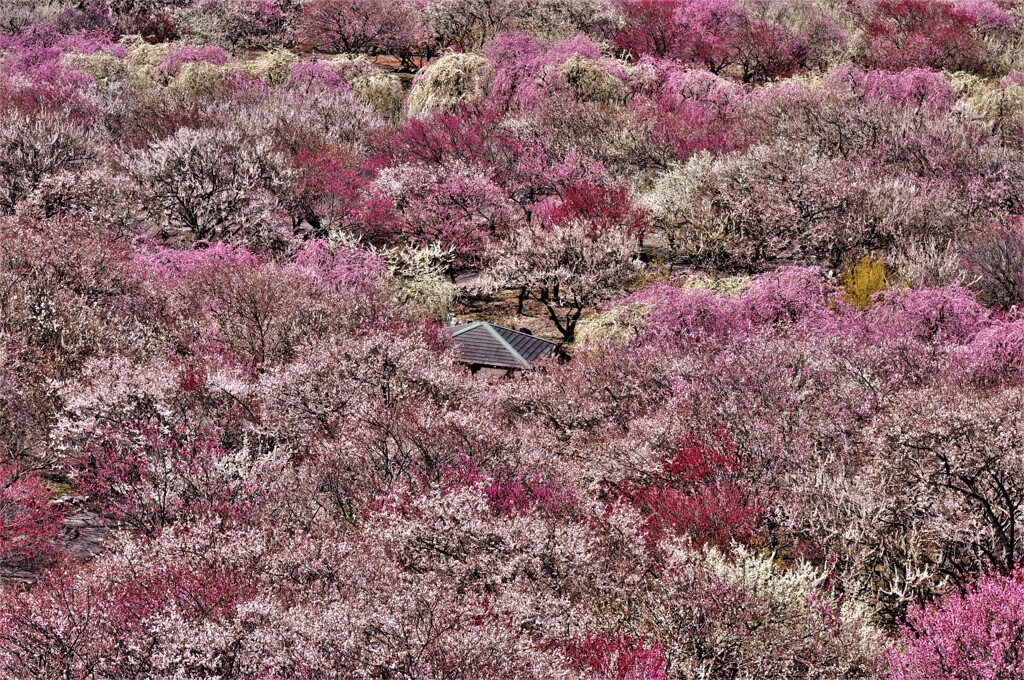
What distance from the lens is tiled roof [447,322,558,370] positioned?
32.4 meters

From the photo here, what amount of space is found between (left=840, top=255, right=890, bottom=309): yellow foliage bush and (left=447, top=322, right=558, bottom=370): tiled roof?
1031 cm

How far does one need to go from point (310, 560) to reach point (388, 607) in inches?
108

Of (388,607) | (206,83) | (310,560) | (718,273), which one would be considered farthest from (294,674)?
(206,83)

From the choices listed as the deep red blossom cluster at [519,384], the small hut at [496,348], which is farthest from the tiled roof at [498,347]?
the deep red blossom cluster at [519,384]

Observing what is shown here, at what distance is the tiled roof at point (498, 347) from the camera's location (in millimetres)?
32406

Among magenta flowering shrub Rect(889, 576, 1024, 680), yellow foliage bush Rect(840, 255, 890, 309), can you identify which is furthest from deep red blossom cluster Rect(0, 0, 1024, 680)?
yellow foliage bush Rect(840, 255, 890, 309)

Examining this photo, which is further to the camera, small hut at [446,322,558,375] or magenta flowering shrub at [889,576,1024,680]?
small hut at [446,322,558,375]

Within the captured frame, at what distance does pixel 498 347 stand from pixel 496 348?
0.07m

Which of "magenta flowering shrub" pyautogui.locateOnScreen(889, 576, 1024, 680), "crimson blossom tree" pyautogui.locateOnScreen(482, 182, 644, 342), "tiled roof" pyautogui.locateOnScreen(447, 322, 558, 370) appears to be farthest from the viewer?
"crimson blossom tree" pyautogui.locateOnScreen(482, 182, 644, 342)

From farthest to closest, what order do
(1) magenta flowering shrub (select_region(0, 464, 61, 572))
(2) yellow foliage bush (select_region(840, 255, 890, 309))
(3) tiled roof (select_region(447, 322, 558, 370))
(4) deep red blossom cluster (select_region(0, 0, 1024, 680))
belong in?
(2) yellow foliage bush (select_region(840, 255, 890, 309)) → (3) tiled roof (select_region(447, 322, 558, 370)) → (1) magenta flowering shrub (select_region(0, 464, 61, 572)) → (4) deep red blossom cluster (select_region(0, 0, 1024, 680))

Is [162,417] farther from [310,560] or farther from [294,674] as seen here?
[294,674]

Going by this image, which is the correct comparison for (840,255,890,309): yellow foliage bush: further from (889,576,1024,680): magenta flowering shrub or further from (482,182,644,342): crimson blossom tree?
→ (889,576,1024,680): magenta flowering shrub

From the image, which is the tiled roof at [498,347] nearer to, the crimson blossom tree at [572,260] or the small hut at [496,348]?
the small hut at [496,348]

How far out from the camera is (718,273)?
40688 mm
